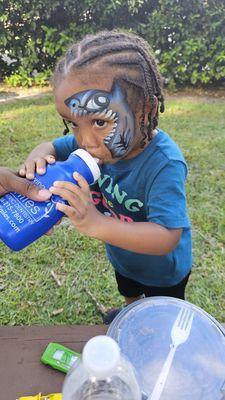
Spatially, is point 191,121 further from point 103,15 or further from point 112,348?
point 112,348

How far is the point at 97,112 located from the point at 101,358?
23.3 inches

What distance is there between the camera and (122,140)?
1015 mm

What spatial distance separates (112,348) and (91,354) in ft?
0.09

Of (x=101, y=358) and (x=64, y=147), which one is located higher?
(x=101, y=358)

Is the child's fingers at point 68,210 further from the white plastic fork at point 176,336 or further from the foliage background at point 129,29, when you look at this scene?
the foliage background at point 129,29

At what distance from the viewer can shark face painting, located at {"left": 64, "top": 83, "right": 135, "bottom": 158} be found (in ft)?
3.15

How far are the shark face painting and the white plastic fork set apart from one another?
1.36 ft

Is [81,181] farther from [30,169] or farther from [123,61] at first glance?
[123,61]

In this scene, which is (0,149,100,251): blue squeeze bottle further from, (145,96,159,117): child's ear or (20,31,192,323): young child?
(145,96,159,117): child's ear

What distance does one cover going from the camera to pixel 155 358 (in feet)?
2.69

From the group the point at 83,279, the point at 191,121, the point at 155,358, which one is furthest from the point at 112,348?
the point at 191,121

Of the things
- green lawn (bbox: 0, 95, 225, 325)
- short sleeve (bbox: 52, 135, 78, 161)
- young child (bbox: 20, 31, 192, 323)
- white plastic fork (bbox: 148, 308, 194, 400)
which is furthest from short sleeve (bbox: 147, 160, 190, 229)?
green lawn (bbox: 0, 95, 225, 325)

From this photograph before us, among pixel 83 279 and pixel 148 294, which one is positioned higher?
pixel 148 294

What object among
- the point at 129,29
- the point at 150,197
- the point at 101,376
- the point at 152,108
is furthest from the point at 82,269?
the point at 129,29
